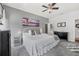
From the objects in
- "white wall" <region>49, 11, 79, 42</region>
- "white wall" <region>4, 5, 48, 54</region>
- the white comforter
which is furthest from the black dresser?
"white wall" <region>49, 11, 79, 42</region>

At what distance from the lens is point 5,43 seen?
1.56m

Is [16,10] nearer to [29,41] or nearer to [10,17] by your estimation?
[10,17]

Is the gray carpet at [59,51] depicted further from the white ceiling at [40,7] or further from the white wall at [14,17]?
the white ceiling at [40,7]

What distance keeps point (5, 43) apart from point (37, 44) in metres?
0.56

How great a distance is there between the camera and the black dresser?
5.05 feet

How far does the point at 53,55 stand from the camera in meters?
1.59

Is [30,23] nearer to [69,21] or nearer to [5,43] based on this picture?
[5,43]

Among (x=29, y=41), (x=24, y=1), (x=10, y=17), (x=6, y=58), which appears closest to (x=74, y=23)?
(x=29, y=41)

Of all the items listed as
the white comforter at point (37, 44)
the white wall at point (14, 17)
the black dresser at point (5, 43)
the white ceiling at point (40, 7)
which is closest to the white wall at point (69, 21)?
the white ceiling at point (40, 7)

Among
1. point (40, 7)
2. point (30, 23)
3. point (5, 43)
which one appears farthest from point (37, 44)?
point (40, 7)

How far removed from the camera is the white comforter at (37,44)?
5.24ft

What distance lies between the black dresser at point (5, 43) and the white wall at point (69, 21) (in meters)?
0.82

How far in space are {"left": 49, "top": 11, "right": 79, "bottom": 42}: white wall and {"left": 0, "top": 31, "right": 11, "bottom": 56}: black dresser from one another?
82cm

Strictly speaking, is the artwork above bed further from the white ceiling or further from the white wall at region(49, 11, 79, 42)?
the white wall at region(49, 11, 79, 42)
